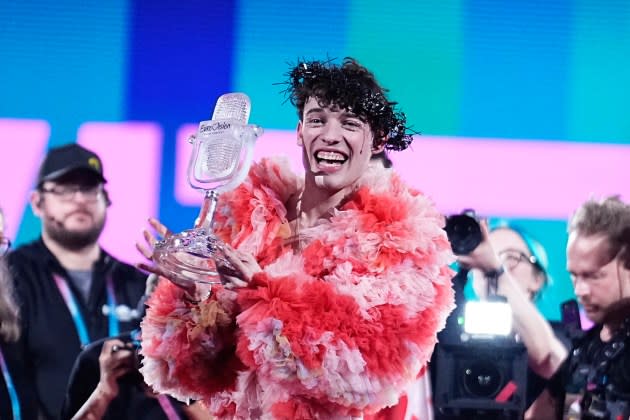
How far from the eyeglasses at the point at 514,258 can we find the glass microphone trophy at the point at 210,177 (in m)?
1.91

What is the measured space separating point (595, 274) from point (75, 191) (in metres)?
2.21

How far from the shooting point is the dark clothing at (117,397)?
3418 millimetres

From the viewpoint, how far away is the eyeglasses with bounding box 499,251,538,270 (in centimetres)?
351

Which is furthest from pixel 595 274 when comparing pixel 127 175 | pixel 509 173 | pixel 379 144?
pixel 127 175

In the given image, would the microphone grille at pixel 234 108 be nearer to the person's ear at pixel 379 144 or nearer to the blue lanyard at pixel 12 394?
the person's ear at pixel 379 144

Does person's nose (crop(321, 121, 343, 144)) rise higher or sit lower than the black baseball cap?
higher

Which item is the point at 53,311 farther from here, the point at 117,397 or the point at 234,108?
the point at 234,108

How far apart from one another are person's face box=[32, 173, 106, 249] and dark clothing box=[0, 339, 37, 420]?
20.5 inches

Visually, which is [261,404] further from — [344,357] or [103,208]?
[103,208]

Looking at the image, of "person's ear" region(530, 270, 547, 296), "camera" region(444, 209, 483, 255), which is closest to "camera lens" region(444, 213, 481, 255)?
"camera" region(444, 209, 483, 255)

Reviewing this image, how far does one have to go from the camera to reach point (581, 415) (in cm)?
334

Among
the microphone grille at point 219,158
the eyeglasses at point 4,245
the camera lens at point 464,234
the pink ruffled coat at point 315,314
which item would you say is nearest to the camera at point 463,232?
the camera lens at point 464,234

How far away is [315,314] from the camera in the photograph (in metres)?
1.80

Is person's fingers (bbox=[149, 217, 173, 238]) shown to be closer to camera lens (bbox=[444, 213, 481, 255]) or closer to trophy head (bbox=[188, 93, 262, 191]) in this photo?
trophy head (bbox=[188, 93, 262, 191])
